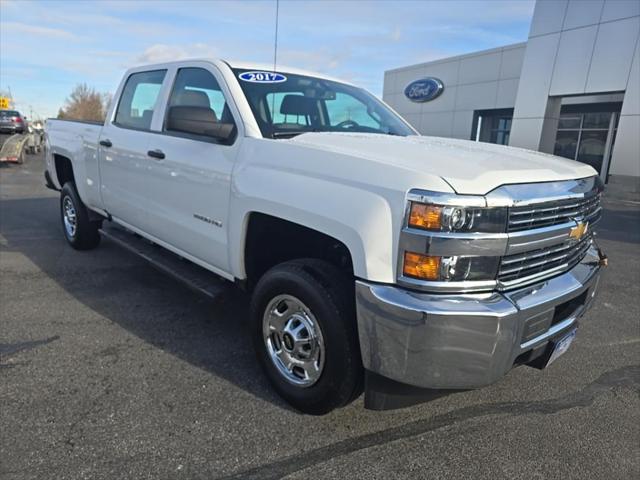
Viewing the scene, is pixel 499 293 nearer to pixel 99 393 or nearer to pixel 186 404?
pixel 186 404

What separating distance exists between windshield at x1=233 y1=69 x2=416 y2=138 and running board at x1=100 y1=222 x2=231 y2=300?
1184mm

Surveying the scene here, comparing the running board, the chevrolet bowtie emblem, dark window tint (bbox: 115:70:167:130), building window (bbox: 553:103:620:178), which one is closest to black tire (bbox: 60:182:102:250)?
the running board

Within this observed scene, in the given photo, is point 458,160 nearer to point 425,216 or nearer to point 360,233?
point 425,216

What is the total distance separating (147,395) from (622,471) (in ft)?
8.60

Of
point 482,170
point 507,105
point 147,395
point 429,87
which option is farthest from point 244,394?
point 429,87

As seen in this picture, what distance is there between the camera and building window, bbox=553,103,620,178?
61.1ft

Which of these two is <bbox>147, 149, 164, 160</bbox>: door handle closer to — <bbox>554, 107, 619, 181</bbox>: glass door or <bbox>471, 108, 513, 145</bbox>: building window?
<bbox>554, 107, 619, 181</bbox>: glass door

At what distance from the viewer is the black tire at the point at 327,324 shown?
2398 millimetres

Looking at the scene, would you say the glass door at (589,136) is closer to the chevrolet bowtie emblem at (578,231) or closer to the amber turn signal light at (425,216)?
the chevrolet bowtie emblem at (578,231)

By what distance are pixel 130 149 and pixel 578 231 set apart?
354 cm

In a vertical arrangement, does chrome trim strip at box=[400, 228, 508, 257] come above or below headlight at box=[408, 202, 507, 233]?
below

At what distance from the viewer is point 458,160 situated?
238 centimetres

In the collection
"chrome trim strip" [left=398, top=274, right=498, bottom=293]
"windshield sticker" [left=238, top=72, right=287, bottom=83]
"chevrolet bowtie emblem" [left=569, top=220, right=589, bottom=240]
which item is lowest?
"chrome trim strip" [left=398, top=274, right=498, bottom=293]

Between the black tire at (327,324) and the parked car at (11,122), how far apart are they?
2992cm
